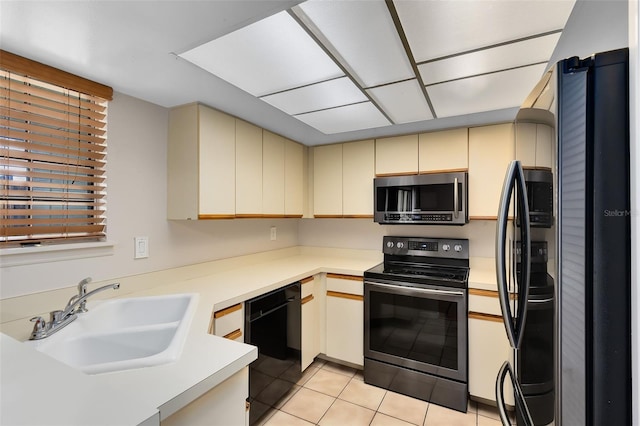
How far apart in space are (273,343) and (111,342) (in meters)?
1.03

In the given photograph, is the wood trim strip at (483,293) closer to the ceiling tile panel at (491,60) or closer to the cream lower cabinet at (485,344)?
the cream lower cabinet at (485,344)

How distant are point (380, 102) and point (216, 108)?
3.64ft

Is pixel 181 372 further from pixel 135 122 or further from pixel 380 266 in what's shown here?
pixel 380 266

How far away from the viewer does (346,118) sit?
2100 mm

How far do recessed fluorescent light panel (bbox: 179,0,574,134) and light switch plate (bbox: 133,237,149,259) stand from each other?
1.15 metres

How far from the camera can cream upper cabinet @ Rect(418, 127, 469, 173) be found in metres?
2.38

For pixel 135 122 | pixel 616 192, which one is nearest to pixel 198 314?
pixel 135 122

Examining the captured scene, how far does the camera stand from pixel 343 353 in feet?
8.20

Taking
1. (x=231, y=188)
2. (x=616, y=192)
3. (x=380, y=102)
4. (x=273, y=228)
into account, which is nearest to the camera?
(x=616, y=192)

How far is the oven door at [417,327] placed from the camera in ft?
6.77

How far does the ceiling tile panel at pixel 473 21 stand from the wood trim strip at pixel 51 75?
1623 mm

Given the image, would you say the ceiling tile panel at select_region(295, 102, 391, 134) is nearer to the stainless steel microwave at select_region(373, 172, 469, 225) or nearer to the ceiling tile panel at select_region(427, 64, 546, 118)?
the ceiling tile panel at select_region(427, 64, 546, 118)

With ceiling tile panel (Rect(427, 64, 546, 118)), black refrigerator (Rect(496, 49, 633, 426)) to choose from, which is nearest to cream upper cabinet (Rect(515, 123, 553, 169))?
black refrigerator (Rect(496, 49, 633, 426))

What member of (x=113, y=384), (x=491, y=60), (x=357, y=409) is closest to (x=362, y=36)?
(x=491, y=60)
